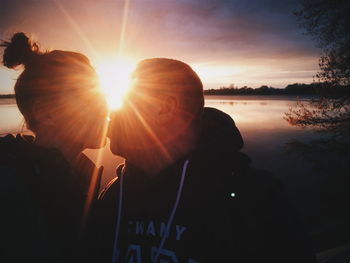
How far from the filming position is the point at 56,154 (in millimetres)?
2336

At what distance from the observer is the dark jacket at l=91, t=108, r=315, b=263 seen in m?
1.47

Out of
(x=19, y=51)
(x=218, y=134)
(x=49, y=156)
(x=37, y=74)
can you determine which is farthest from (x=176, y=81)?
(x=19, y=51)

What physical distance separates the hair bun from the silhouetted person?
1376 mm

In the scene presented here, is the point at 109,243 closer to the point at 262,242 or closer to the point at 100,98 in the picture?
the point at 262,242

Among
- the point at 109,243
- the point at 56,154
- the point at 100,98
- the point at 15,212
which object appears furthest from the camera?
the point at 100,98

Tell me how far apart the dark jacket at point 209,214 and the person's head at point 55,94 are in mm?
1057

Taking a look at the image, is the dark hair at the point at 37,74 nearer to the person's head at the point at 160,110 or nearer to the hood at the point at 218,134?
the person's head at the point at 160,110

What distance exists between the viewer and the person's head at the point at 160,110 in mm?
1803

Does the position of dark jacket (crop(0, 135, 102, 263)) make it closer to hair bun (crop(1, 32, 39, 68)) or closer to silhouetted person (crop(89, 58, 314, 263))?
silhouetted person (crop(89, 58, 314, 263))

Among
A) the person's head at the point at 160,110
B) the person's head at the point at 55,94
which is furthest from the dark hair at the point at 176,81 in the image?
the person's head at the point at 55,94

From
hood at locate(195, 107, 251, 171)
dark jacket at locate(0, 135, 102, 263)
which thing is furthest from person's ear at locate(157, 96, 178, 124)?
dark jacket at locate(0, 135, 102, 263)

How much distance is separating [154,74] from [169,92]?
196mm

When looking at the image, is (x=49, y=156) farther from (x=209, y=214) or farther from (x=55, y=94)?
(x=209, y=214)

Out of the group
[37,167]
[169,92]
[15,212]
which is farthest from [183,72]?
[15,212]
